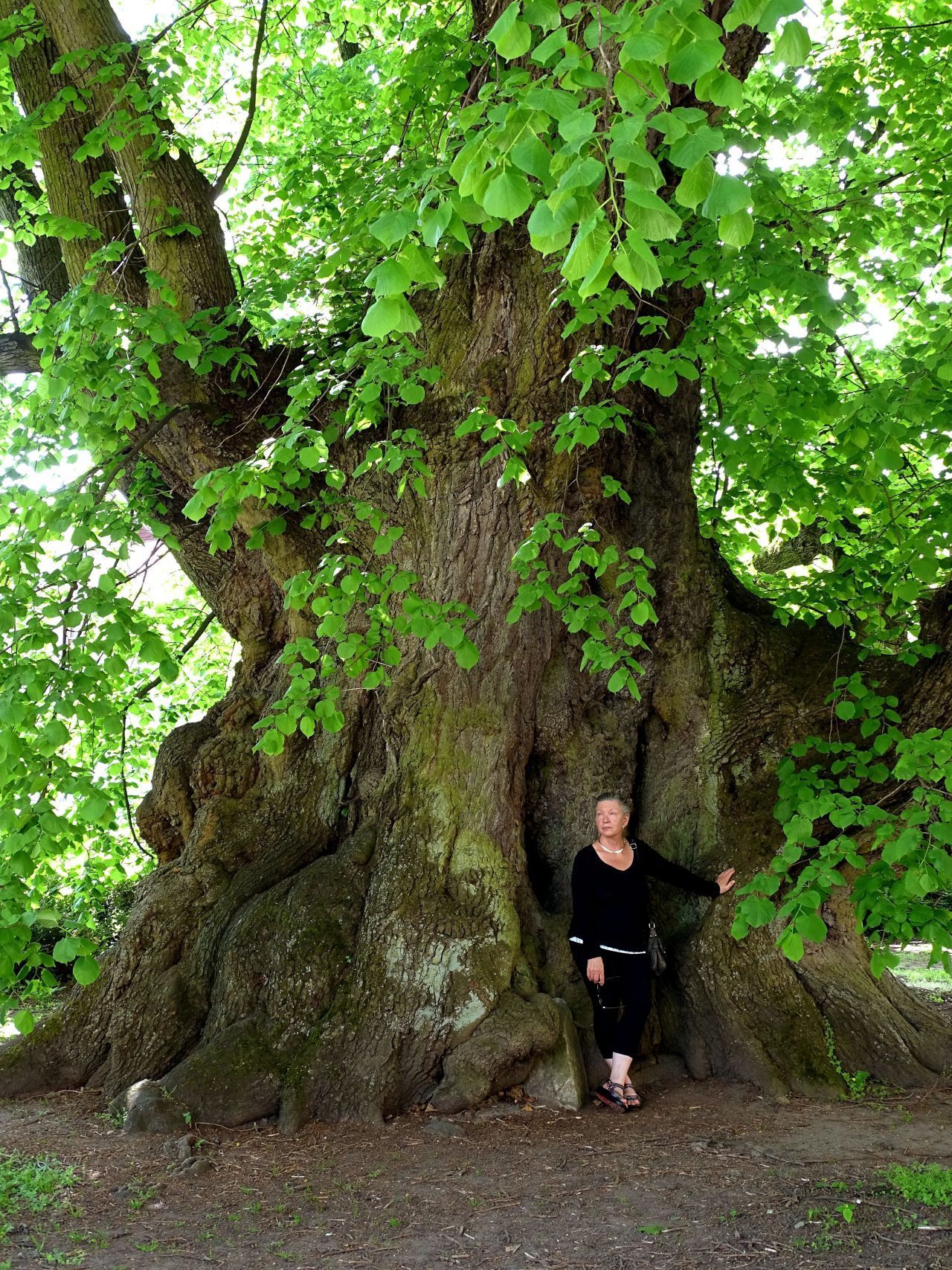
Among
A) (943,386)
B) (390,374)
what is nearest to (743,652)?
(943,386)

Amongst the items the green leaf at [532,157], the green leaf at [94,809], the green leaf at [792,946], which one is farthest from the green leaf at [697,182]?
the green leaf at [792,946]

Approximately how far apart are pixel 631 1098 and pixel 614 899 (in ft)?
3.41

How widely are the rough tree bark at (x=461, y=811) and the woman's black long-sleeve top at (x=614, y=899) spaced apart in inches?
11.9

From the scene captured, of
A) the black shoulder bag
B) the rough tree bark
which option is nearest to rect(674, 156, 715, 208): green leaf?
the rough tree bark

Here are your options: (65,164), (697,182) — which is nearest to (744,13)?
(697,182)

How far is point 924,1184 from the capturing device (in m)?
4.34

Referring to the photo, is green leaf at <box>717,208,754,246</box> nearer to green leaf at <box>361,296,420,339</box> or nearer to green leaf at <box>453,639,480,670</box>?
green leaf at <box>361,296,420,339</box>

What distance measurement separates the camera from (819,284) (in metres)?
5.17

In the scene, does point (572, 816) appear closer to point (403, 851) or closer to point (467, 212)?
point (403, 851)

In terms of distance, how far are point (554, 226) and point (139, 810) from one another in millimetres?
5844

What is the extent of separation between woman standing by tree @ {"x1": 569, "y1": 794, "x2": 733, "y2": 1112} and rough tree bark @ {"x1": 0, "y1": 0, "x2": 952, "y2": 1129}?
9.2 inches

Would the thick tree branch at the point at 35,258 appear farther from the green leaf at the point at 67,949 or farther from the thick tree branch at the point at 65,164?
the green leaf at the point at 67,949

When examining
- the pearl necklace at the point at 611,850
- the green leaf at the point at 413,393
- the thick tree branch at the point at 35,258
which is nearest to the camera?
the green leaf at the point at 413,393

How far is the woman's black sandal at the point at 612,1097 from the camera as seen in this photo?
5.73 meters
